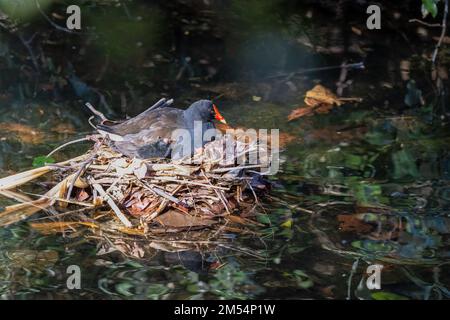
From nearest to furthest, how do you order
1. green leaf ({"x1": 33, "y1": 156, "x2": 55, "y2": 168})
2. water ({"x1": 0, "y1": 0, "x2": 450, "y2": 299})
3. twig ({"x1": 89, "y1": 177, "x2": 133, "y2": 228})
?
water ({"x1": 0, "y1": 0, "x2": 450, "y2": 299}) < twig ({"x1": 89, "y1": 177, "x2": 133, "y2": 228}) < green leaf ({"x1": 33, "y1": 156, "x2": 55, "y2": 168})

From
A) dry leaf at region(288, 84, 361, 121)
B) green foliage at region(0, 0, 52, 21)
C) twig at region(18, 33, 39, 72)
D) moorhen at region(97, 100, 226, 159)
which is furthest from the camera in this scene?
green foliage at region(0, 0, 52, 21)

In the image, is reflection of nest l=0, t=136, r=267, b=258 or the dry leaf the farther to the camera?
the dry leaf

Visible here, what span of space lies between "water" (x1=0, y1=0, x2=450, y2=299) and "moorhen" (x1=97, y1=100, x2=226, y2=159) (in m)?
0.83

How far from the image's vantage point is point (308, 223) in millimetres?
5785

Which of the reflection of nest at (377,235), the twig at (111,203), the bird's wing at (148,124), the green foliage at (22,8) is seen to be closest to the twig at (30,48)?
the green foliage at (22,8)

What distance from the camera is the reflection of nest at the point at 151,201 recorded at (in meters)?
5.55

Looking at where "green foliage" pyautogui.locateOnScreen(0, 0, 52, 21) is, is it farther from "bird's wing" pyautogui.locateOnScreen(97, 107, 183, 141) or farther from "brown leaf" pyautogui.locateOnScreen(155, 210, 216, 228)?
"brown leaf" pyautogui.locateOnScreen(155, 210, 216, 228)

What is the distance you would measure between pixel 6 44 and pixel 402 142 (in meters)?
4.98

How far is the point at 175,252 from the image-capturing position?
17.4 feet

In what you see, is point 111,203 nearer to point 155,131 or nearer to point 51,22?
point 155,131

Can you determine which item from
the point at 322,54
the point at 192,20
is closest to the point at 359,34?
the point at 322,54

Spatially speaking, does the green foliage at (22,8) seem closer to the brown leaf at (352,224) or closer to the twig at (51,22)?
the twig at (51,22)

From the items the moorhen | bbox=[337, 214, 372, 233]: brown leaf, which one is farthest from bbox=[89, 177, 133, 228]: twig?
bbox=[337, 214, 372, 233]: brown leaf

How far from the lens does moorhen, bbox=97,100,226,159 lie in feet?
19.9
